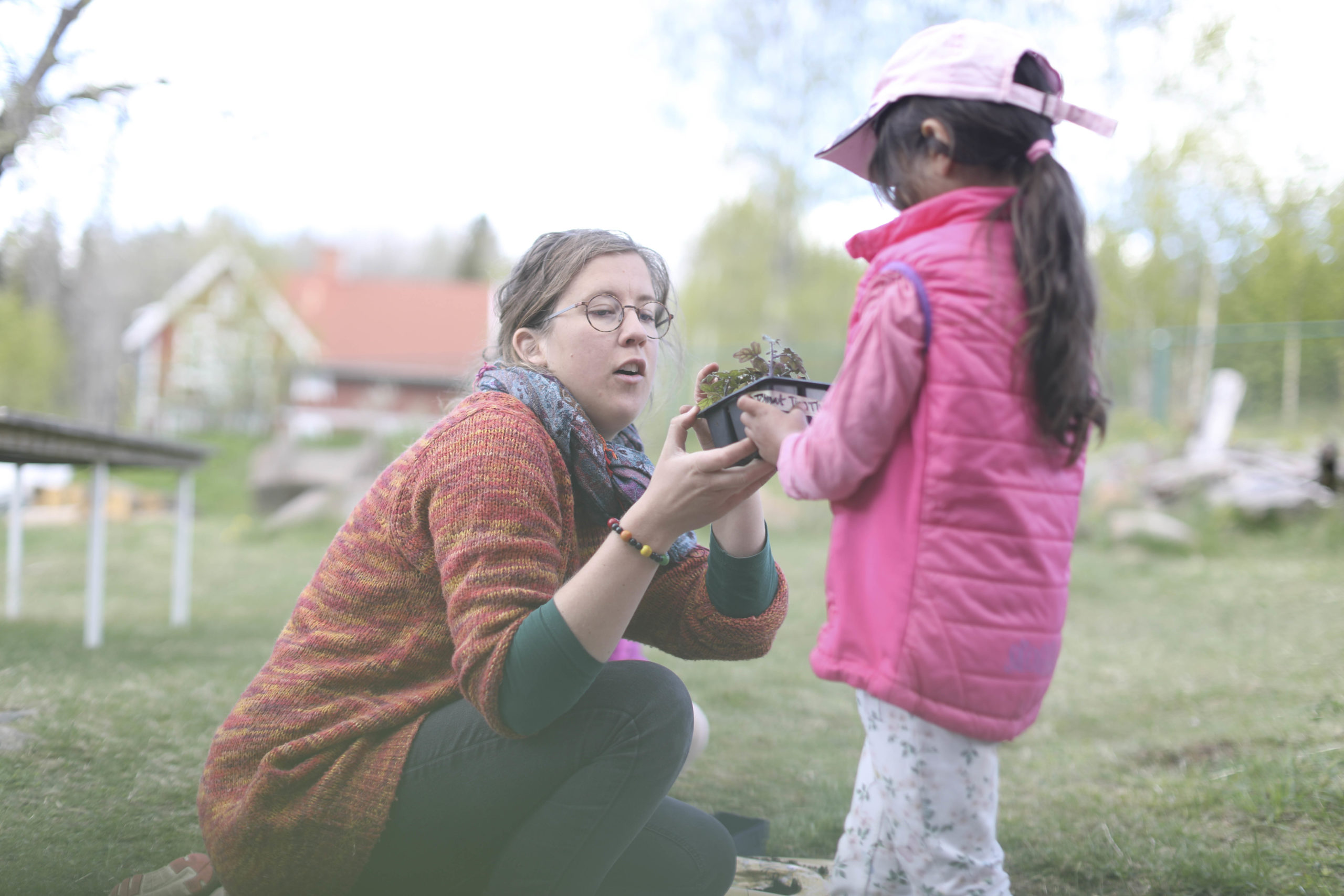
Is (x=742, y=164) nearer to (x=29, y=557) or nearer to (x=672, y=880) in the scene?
(x=29, y=557)

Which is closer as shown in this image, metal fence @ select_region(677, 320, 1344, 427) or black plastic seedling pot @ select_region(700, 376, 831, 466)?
black plastic seedling pot @ select_region(700, 376, 831, 466)

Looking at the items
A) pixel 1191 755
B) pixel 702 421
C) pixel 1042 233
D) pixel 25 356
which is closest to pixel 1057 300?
pixel 1042 233

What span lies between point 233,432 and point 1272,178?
14.8 metres

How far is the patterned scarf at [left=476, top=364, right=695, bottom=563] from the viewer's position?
1.60 m

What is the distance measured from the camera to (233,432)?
1628 centimetres

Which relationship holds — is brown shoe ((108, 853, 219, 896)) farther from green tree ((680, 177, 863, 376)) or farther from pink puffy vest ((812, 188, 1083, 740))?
green tree ((680, 177, 863, 376))

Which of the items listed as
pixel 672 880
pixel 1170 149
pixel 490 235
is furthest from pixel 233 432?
pixel 490 235

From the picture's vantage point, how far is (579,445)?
1616mm

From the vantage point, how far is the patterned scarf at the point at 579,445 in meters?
1.60

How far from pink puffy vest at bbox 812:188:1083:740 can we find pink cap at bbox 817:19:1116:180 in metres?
0.14

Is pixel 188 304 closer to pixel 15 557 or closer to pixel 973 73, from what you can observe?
pixel 15 557

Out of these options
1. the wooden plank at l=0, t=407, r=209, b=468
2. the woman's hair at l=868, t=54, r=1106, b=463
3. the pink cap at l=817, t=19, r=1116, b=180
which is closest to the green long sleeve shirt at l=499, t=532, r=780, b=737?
the woman's hair at l=868, t=54, r=1106, b=463

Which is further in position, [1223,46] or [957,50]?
[1223,46]

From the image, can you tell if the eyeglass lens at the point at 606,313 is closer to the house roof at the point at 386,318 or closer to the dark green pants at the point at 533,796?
the dark green pants at the point at 533,796
